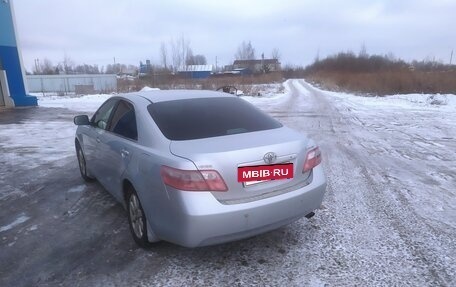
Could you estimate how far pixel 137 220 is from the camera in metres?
3.36

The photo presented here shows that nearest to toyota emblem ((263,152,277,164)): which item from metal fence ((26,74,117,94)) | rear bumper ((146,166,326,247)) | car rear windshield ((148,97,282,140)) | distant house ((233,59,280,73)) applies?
rear bumper ((146,166,326,247))

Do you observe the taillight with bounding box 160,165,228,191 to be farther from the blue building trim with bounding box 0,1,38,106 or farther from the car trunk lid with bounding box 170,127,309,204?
the blue building trim with bounding box 0,1,38,106

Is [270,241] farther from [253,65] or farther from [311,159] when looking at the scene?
[253,65]

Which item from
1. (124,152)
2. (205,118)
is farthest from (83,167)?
(205,118)

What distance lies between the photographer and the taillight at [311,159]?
314 cm

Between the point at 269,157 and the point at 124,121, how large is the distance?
1.77 metres

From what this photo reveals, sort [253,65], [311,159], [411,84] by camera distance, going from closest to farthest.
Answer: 1. [311,159]
2. [411,84]
3. [253,65]

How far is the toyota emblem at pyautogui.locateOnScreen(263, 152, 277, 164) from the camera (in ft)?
9.23

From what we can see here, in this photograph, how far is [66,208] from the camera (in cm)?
440

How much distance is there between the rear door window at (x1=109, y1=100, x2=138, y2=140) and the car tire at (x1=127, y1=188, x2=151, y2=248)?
0.58m

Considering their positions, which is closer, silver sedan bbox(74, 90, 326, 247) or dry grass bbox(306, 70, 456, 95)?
silver sedan bbox(74, 90, 326, 247)

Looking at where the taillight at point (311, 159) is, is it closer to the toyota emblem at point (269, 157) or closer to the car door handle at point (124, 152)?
the toyota emblem at point (269, 157)

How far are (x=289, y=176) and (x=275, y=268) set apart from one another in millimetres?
807

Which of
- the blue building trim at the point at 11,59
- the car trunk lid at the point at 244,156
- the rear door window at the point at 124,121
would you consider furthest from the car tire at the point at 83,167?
the blue building trim at the point at 11,59
